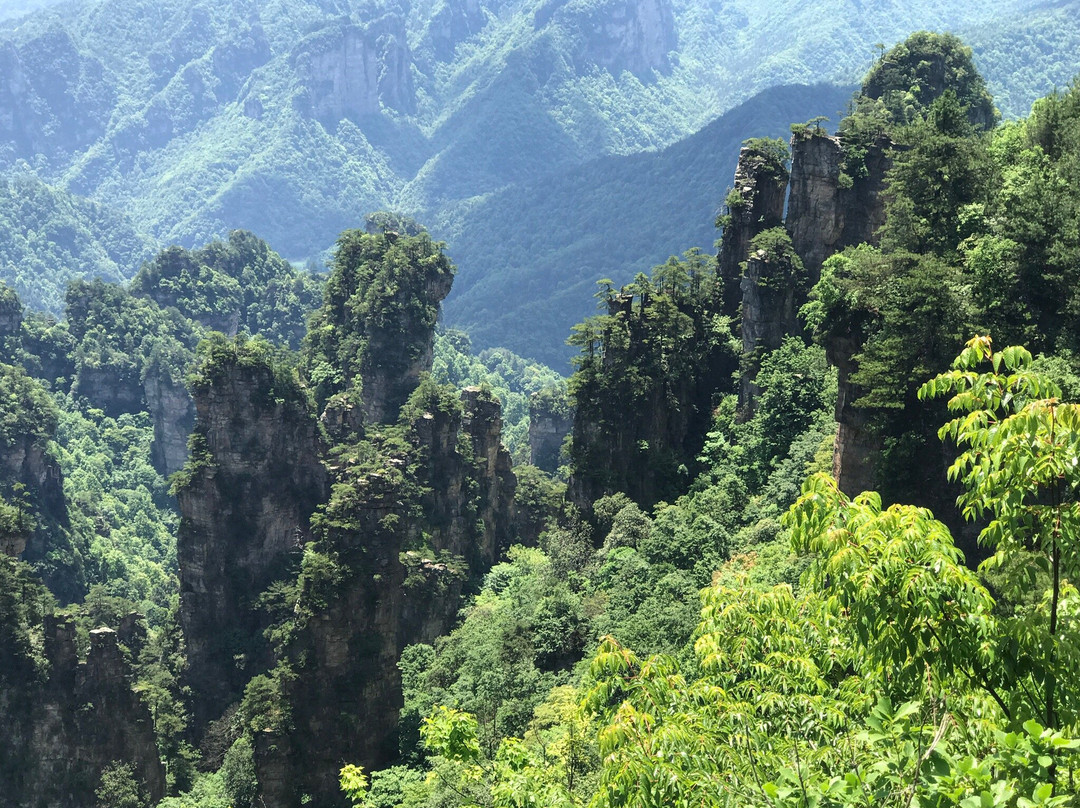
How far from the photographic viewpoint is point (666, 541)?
46531mm

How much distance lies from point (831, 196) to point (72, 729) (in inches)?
1655

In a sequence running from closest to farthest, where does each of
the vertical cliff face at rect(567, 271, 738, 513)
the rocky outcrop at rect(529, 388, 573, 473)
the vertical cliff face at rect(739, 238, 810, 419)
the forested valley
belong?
the forested valley, the vertical cliff face at rect(739, 238, 810, 419), the vertical cliff face at rect(567, 271, 738, 513), the rocky outcrop at rect(529, 388, 573, 473)

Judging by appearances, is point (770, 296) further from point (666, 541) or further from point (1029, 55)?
point (1029, 55)

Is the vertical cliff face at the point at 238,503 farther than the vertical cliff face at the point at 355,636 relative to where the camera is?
Yes

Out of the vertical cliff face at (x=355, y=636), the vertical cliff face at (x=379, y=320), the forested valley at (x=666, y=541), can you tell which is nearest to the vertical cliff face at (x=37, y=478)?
the forested valley at (x=666, y=541)

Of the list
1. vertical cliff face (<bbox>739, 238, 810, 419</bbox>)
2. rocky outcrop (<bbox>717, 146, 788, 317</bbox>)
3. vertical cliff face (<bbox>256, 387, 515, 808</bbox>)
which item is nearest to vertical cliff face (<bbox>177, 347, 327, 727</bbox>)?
vertical cliff face (<bbox>256, 387, 515, 808</bbox>)

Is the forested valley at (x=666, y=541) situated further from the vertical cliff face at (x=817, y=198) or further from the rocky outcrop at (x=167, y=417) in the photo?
the rocky outcrop at (x=167, y=417)

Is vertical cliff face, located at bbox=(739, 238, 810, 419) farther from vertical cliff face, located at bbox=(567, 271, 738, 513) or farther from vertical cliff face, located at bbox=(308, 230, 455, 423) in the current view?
vertical cliff face, located at bbox=(308, 230, 455, 423)

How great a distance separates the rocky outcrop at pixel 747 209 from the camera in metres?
62.6

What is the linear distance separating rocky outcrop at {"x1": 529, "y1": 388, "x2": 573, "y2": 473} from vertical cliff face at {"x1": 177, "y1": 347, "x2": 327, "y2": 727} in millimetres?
48665

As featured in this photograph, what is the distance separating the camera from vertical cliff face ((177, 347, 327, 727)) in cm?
6906

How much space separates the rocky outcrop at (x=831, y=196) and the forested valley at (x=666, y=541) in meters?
0.15

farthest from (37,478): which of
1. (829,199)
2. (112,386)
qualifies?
(829,199)

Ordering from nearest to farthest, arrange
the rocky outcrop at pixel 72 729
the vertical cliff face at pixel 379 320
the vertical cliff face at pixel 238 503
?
the rocky outcrop at pixel 72 729 → the vertical cliff face at pixel 238 503 → the vertical cliff face at pixel 379 320
